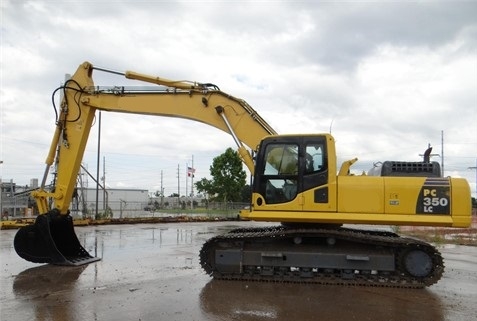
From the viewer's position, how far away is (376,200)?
8242 millimetres

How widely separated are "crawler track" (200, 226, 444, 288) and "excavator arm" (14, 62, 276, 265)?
2.06 meters

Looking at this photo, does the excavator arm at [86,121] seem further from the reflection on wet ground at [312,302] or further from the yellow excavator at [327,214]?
the reflection on wet ground at [312,302]

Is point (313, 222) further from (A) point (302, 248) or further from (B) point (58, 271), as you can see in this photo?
(B) point (58, 271)

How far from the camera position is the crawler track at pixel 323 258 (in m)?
8.24

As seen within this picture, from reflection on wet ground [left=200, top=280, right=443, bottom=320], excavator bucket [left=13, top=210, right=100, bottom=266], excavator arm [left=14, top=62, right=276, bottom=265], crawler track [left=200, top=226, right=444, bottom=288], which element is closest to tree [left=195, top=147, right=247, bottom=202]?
excavator arm [left=14, top=62, right=276, bottom=265]

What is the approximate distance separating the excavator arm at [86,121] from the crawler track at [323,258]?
2062mm

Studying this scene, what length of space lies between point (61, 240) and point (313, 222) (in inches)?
235

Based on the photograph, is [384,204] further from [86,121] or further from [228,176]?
[228,176]

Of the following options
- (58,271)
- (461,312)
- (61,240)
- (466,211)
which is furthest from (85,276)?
(466,211)

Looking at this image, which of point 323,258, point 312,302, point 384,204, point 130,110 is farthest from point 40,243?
point 384,204

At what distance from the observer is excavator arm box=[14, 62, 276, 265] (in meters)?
9.88

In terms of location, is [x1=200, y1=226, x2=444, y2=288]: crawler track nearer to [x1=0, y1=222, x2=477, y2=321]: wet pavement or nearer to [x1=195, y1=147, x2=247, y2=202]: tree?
[x1=0, y1=222, x2=477, y2=321]: wet pavement

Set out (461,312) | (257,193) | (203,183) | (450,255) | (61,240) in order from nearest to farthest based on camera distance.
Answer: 1. (461,312)
2. (257,193)
3. (61,240)
4. (450,255)
5. (203,183)

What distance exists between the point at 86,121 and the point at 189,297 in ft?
17.7
